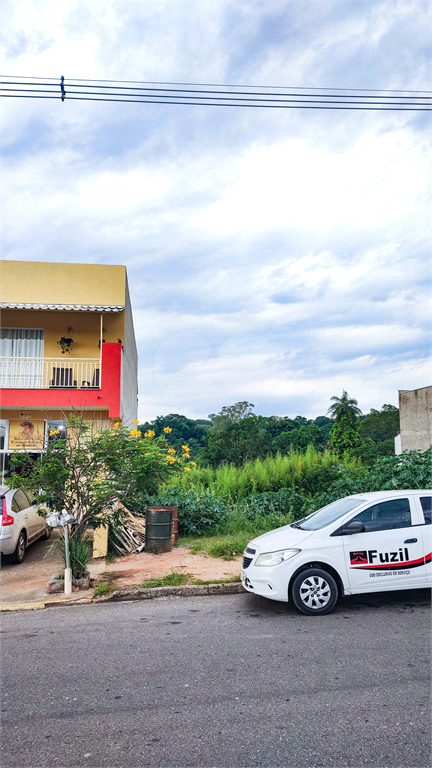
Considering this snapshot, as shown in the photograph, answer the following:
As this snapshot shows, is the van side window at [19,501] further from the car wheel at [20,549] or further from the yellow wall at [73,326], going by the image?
the yellow wall at [73,326]

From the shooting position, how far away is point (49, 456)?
8.09 m

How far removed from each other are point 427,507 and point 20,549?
7567 mm

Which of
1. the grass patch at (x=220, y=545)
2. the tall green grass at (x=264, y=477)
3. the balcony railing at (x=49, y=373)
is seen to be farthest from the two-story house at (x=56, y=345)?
the grass patch at (x=220, y=545)

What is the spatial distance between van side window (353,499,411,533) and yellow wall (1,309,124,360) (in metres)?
11.2

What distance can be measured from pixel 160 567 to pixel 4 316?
10.6 meters

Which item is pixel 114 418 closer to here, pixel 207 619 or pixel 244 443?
pixel 207 619

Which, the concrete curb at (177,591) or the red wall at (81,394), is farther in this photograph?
the red wall at (81,394)

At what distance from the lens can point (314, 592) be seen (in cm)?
621

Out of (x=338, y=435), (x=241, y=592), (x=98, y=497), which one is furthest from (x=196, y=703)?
(x=338, y=435)

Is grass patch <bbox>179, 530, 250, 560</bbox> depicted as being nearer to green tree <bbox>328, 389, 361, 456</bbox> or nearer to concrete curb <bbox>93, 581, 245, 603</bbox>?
concrete curb <bbox>93, 581, 245, 603</bbox>

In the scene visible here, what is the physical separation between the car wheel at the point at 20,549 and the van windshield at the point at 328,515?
557cm

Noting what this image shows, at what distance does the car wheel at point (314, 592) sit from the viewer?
244 inches

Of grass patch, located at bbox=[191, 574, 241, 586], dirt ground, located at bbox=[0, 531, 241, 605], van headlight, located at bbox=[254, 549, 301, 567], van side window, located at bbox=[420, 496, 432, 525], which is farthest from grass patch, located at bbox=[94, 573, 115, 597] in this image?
van side window, located at bbox=[420, 496, 432, 525]

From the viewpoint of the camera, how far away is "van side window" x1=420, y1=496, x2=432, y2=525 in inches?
259
